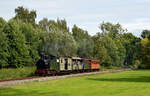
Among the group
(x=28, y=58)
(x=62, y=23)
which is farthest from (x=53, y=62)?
(x=62, y=23)

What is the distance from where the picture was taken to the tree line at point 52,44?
51844 millimetres

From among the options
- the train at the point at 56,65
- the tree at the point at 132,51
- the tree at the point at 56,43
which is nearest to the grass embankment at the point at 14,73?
the train at the point at 56,65

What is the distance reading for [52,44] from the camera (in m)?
66.8

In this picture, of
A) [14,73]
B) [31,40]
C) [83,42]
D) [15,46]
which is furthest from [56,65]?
[83,42]

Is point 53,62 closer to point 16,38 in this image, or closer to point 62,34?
point 16,38

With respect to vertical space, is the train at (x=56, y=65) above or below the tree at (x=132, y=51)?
below

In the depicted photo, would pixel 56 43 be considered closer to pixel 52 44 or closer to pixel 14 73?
pixel 52 44

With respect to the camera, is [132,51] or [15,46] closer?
[15,46]

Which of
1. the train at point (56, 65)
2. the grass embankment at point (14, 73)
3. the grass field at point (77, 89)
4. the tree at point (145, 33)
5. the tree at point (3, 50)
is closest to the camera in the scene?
the grass field at point (77, 89)

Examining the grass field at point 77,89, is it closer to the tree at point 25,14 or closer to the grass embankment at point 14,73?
the grass embankment at point 14,73

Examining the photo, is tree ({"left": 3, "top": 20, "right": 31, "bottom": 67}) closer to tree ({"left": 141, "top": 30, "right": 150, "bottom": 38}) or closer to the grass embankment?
the grass embankment

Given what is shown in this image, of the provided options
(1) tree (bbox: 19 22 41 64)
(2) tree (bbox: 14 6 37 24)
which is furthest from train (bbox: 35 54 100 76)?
(2) tree (bbox: 14 6 37 24)

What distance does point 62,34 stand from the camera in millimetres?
69312

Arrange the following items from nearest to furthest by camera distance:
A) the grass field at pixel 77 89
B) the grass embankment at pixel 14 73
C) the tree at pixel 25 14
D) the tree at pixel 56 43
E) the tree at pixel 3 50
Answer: the grass field at pixel 77 89, the grass embankment at pixel 14 73, the tree at pixel 3 50, the tree at pixel 56 43, the tree at pixel 25 14
